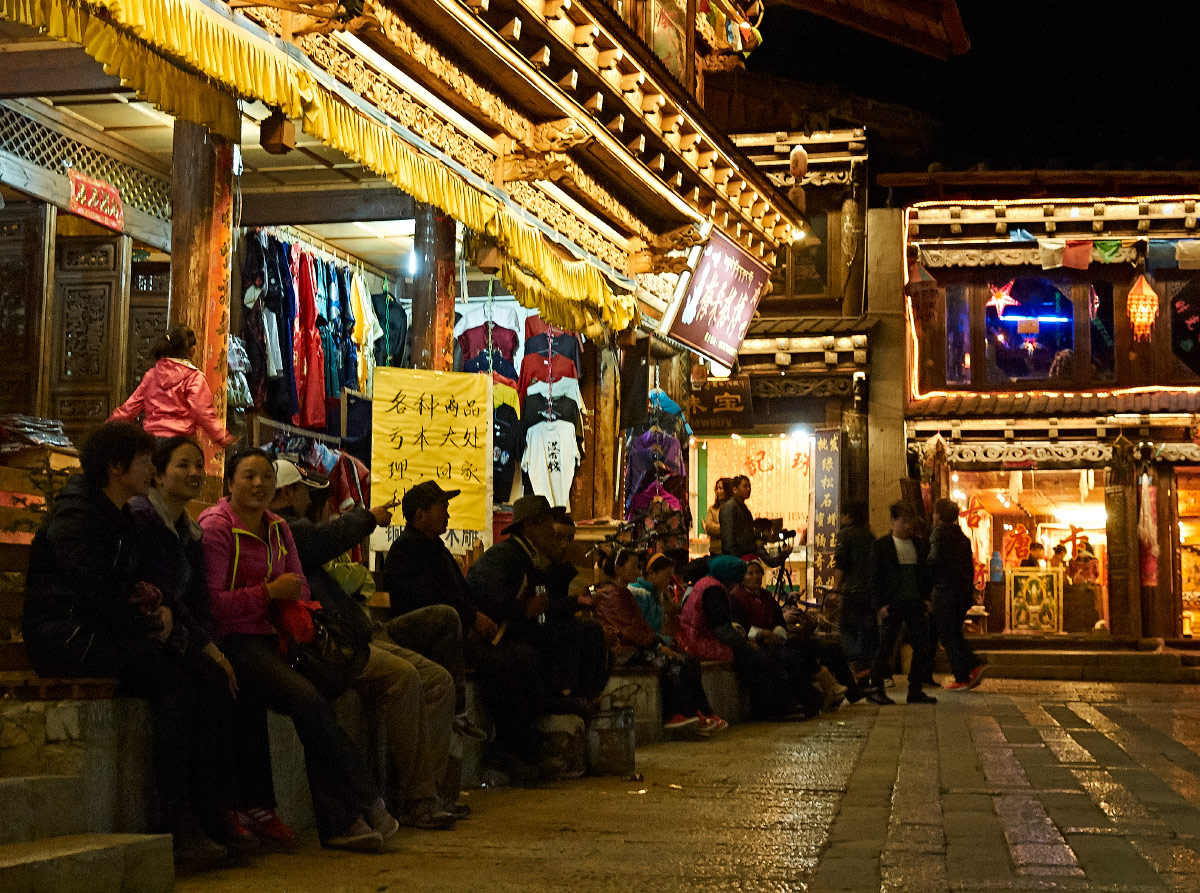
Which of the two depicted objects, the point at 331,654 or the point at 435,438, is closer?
the point at 331,654

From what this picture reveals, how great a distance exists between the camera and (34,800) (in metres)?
4.92

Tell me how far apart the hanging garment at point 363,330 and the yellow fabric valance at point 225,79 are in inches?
108

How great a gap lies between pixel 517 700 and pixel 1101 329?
1765cm

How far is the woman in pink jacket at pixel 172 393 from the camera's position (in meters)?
8.25

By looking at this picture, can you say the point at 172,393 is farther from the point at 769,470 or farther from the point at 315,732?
the point at 769,470

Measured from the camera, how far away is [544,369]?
1409 cm

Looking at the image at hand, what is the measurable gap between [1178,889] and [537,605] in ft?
13.0

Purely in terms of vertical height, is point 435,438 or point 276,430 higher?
point 276,430

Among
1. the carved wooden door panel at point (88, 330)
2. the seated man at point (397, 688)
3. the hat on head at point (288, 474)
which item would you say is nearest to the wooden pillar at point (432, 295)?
the carved wooden door panel at point (88, 330)

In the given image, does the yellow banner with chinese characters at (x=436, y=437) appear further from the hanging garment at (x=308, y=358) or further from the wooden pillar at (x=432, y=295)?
the hanging garment at (x=308, y=358)

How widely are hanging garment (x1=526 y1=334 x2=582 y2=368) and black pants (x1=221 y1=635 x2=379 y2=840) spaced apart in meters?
8.50

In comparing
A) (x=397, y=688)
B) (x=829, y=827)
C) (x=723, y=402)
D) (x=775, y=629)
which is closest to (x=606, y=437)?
(x=775, y=629)

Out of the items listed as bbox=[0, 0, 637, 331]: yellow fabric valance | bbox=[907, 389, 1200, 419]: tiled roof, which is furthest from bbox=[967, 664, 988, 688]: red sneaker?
bbox=[0, 0, 637, 331]: yellow fabric valance

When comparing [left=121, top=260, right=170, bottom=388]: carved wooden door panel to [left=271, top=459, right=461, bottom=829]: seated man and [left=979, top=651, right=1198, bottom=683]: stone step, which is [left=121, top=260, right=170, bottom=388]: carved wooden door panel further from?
[left=979, top=651, right=1198, bottom=683]: stone step
